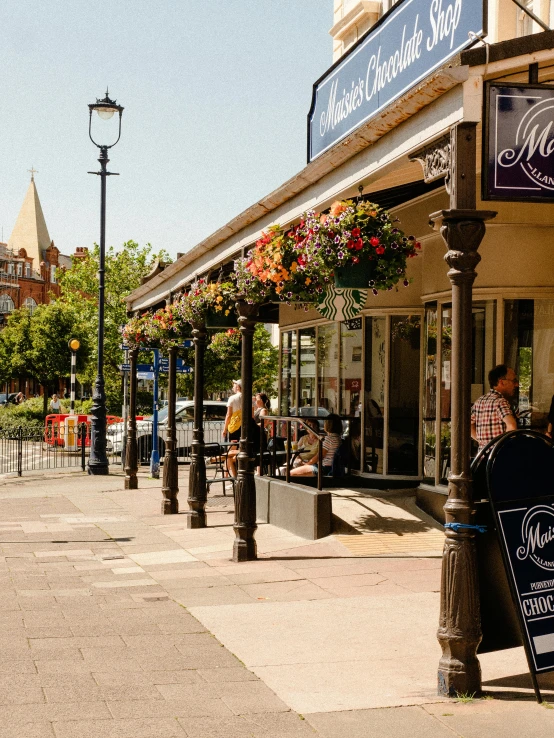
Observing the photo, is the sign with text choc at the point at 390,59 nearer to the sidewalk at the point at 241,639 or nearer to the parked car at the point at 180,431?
the sidewalk at the point at 241,639

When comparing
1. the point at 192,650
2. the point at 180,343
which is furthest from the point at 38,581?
the point at 180,343

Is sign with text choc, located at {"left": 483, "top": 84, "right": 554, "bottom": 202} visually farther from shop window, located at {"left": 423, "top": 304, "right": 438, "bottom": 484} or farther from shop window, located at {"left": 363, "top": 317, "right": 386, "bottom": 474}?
shop window, located at {"left": 363, "top": 317, "right": 386, "bottom": 474}

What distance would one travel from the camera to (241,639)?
6738 millimetres

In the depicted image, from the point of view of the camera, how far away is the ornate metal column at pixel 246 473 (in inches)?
398

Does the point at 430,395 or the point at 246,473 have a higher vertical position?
the point at 430,395

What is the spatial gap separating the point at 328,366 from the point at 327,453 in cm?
254

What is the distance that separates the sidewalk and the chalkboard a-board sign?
1.22ft

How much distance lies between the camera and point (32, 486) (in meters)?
19.9

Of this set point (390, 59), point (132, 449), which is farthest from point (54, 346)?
point (390, 59)

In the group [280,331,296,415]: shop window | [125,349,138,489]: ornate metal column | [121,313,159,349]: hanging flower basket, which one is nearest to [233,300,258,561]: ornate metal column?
[121,313,159,349]: hanging flower basket

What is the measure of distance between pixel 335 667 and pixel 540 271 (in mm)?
6100

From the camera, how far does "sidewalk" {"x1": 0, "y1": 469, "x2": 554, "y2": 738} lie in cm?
497

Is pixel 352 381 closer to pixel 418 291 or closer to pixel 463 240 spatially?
pixel 418 291

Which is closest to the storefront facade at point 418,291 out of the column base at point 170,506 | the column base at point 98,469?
the column base at point 170,506
